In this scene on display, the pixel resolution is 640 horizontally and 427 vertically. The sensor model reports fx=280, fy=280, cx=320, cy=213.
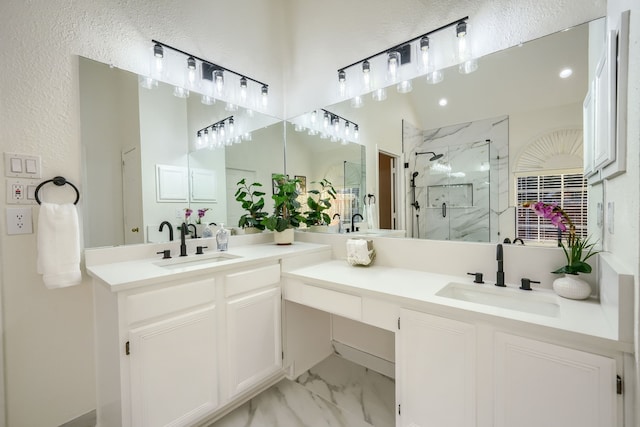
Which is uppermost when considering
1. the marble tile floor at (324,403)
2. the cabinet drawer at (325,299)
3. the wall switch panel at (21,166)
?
the wall switch panel at (21,166)

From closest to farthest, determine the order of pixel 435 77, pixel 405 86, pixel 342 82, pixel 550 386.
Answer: pixel 550 386
pixel 435 77
pixel 405 86
pixel 342 82

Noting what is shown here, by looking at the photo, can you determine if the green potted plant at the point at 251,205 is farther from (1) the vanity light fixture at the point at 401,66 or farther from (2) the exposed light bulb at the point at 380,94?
(2) the exposed light bulb at the point at 380,94

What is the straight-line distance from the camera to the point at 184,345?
4.71 feet

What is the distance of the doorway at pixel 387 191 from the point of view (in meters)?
1.99

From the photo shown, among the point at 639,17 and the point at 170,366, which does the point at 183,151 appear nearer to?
the point at 170,366

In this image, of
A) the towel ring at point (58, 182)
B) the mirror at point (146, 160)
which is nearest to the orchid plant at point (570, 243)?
the mirror at point (146, 160)

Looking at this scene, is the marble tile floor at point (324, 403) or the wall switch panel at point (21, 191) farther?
the marble tile floor at point (324, 403)

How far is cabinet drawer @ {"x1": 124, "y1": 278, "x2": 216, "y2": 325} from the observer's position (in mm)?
1277

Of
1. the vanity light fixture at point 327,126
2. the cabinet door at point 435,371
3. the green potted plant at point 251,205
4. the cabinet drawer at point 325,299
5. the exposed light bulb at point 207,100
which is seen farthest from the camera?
the green potted plant at point 251,205

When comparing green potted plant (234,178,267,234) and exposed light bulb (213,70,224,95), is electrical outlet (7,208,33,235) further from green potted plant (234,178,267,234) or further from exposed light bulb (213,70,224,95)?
exposed light bulb (213,70,224,95)

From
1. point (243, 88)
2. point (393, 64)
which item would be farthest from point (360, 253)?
point (243, 88)

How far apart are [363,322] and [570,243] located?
108 centimetres

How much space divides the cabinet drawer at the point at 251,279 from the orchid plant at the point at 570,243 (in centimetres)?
152

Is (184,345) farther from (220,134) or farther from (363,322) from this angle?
(220,134)
